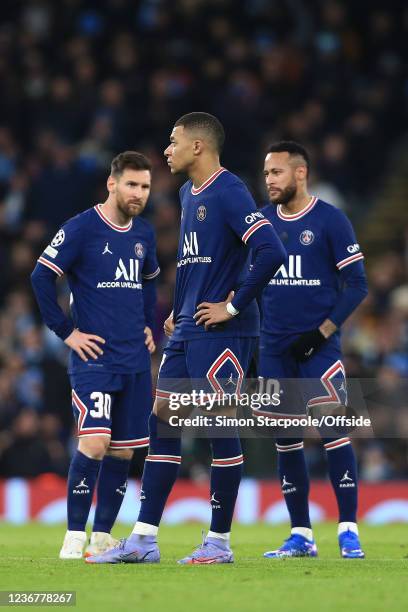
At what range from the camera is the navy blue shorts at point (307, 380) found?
9.17 meters

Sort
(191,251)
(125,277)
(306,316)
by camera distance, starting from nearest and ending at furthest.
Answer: (191,251)
(125,277)
(306,316)

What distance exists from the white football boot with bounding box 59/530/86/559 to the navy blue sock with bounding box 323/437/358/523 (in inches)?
67.8

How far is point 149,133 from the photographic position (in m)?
18.3

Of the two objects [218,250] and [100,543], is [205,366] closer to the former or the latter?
[218,250]

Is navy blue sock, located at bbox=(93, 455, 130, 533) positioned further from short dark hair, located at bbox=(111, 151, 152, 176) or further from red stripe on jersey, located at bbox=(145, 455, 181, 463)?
short dark hair, located at bbox=(111, 151, 152, 176)

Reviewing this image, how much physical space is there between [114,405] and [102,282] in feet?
2.65

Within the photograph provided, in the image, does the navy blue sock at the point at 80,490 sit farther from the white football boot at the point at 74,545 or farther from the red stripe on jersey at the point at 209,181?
the red stripe on jersey at the point at 209,181

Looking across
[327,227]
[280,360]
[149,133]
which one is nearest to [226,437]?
[280,360]

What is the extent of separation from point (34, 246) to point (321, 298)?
8499 millimetres

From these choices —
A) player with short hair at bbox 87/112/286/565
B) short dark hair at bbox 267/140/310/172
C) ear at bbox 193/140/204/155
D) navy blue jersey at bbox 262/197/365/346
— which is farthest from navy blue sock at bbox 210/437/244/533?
short dark hair at bbox 267/140/310/172

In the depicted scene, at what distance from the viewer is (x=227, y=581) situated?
7.34m

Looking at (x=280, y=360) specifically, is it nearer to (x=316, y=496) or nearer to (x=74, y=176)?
(x=316, y=496)

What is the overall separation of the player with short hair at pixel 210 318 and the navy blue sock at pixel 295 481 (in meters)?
0.98

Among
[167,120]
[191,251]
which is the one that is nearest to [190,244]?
[191,251]
